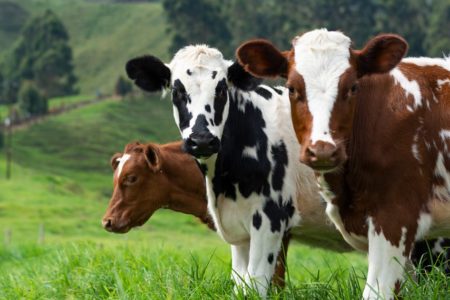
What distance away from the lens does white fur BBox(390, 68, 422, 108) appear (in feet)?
21.7

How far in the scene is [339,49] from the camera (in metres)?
6.52

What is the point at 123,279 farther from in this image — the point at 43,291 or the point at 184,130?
the point at 184,130

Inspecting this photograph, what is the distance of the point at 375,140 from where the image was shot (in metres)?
6.43

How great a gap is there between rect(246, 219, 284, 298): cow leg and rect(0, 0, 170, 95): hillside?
117m

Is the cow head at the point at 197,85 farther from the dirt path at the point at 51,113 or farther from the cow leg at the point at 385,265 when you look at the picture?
the dirt path at the point at 51,113

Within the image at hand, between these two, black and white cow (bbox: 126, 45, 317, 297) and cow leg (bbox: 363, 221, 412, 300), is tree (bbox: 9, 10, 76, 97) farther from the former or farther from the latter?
cow leg (bbox: 363, 221, 412, 300)

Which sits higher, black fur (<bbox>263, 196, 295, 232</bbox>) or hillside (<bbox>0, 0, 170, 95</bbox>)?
black fur (<bbox>263, 196, 295, 232</bbox>)

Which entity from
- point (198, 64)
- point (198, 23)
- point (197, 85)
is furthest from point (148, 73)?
point (198, 23)

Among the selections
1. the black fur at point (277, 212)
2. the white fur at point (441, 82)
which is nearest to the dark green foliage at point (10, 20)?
the black fur at point (277, 212)

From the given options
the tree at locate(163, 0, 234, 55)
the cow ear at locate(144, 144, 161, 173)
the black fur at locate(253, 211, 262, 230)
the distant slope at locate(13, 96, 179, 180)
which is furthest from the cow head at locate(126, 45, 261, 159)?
the tree at locate(163, 0, 234, 55)

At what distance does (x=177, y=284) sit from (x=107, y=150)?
263ft

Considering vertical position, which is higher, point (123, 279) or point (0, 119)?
point (123, 279)

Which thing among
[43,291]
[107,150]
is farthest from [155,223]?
[43,291]

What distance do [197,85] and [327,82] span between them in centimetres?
186
